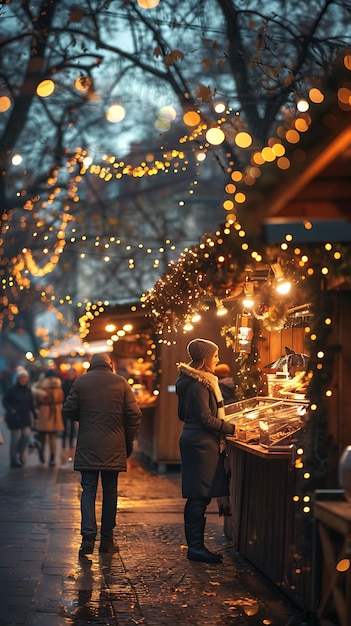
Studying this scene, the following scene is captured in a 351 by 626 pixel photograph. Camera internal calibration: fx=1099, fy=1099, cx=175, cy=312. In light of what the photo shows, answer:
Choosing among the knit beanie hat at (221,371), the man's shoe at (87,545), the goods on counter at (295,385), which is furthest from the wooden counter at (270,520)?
the knit beanie hat at (221,371)

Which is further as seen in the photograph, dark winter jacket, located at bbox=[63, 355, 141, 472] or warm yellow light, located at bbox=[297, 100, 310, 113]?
dark winter jacket, located at bbox=[63, 355, 141, 472]

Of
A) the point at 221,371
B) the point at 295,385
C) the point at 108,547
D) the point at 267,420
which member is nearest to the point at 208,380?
the point at 295,385

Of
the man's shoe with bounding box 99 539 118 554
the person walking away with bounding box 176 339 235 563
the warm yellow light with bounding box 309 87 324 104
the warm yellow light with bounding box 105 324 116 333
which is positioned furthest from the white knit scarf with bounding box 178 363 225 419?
the warm yellow light with bounding box 105 324 116 333

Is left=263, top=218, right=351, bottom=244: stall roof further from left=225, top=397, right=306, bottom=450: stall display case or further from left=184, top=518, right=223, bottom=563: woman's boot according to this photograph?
left=184, top=518, right=223, bottom=563: woman's boot

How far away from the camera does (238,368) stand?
1280 cm

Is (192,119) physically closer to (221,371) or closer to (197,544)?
(197,544)

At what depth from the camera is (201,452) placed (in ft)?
34.3

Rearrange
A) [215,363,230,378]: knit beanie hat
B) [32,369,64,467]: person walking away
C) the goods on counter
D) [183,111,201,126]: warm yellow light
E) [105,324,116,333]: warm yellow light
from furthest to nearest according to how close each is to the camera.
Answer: [32,369,64,467]: person walking away, [105,324,116,333]: warm yellow light, [215,363,230,378]: knit beanie hat, [183,111,201,126]: warm yellow light, the goods on counter

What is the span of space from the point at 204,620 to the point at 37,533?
4.36 meters

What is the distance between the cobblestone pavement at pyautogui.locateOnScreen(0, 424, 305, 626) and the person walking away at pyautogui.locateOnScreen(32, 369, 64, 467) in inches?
263

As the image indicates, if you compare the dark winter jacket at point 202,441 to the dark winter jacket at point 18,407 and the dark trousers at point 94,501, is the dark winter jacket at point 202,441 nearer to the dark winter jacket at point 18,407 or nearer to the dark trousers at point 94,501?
the dark trousers at point 94,501

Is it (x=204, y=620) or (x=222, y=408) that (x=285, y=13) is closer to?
(x=222, y=408)

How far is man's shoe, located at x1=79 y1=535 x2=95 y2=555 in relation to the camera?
35.1ft

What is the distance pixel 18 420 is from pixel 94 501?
10.2 meters
